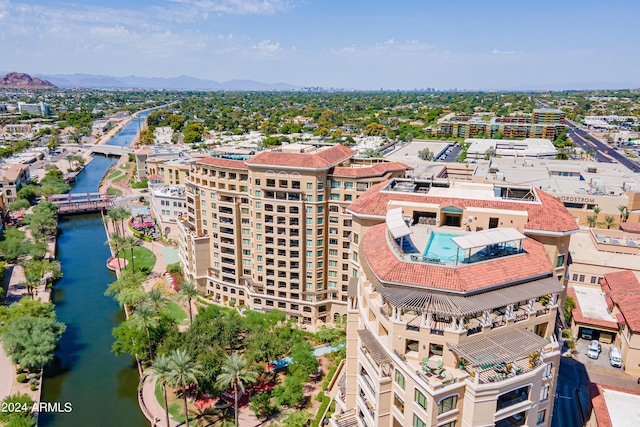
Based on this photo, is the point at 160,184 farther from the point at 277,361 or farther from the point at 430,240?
the point at 430,240

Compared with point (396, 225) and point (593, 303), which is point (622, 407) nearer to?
point (593, 303)

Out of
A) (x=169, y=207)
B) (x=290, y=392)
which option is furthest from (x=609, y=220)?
(x=169, y=207)

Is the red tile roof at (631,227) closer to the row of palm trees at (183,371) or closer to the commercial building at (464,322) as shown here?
the commercial building at (464,322)

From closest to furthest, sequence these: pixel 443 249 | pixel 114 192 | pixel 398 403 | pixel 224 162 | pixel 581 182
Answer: pixel 398 403, pixel 443 249, pixel 224 162, pixel 581 182, pixel 114 192

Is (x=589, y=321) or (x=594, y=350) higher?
(x=589, y=321)

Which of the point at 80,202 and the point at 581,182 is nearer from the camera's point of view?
the point at 581,182
